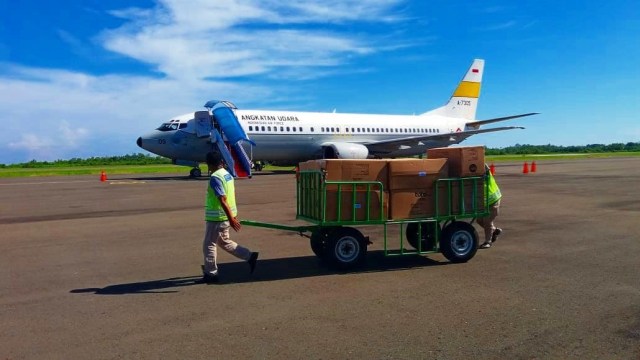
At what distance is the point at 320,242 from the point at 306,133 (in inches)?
929

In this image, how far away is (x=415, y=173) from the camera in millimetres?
8070

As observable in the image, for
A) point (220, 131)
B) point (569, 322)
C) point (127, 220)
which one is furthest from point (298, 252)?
point (220, 131)

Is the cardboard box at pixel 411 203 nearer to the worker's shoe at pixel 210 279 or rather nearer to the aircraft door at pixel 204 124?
the worker's shoe at pixel 210 279

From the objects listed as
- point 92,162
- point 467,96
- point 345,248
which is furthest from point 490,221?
point 92,162

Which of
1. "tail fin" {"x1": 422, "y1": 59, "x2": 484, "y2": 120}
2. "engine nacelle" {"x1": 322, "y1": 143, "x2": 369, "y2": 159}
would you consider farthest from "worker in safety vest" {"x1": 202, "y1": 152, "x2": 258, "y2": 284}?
"tail fin" {"x1": 422, "y1": 59, "x2": 484, "y2": 120}

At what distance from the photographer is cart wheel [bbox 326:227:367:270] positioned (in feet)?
25.6

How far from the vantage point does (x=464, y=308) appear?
589 cm

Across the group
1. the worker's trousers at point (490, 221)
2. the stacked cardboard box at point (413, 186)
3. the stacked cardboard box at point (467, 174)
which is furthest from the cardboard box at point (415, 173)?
the worker's trousers at point (490, 221)

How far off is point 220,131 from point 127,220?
14.2 meters

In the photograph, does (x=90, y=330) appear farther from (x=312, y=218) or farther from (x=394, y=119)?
(x=394, y=119)

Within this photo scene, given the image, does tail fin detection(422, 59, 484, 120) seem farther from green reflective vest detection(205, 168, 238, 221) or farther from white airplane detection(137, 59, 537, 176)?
green reflective vest detection(205, 168, 238, 221)

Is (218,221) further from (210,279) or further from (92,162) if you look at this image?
(92,162)

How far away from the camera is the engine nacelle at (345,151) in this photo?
30777 millimetres

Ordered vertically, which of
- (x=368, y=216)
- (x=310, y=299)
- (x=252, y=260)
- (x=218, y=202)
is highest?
(x=218, y=202)
